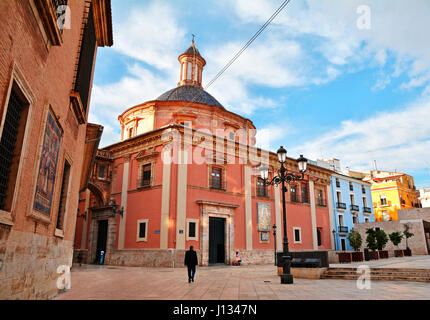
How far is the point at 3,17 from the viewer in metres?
3.15

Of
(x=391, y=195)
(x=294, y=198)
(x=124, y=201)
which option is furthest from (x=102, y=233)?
(x=391, y=195)

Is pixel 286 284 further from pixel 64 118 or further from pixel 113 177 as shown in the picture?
pixel 113 177

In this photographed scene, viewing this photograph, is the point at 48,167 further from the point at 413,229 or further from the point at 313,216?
the point at 413,229

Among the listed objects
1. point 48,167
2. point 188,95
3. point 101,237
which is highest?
point 188,95

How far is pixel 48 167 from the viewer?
213 inches

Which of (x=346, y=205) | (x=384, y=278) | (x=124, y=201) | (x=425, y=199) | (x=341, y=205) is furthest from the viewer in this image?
(x=425, y=199)

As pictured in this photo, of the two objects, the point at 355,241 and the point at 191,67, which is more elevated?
the point at 191,67

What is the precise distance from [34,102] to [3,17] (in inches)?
56.7

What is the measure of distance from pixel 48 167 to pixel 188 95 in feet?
72.4

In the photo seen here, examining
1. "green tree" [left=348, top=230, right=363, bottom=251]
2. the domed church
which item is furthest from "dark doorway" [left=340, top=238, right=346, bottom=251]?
"green tree" [left=348, top=230, right=363, bottom=251]

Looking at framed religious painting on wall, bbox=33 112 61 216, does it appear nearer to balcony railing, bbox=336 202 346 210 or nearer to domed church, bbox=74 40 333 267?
domed church, bbox=74 40 333 267

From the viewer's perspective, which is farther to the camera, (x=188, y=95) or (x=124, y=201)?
(x=188, y=95)

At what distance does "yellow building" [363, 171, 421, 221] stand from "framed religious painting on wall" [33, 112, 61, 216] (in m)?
50.9
